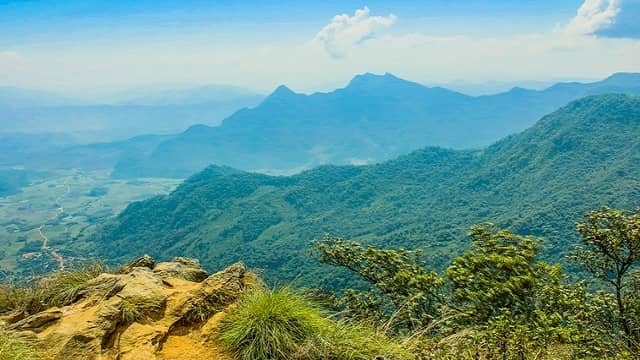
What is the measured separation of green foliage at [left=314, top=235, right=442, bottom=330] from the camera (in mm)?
12477

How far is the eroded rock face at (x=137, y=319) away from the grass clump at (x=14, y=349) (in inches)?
11.5

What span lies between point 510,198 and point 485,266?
4663 inches

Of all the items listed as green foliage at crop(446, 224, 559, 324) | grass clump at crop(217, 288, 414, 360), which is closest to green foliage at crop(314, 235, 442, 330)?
green foliage at crop(446, 224, 559, 324)

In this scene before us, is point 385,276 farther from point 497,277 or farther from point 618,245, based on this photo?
point 618,245

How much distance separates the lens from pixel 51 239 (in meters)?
151

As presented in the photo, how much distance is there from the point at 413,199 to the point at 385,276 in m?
128

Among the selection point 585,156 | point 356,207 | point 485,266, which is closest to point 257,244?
point 356,207

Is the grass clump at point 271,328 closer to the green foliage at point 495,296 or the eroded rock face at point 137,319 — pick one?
the eroded rock face at point 137,319

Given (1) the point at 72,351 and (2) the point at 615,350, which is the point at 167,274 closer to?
(1) the point at 72,351

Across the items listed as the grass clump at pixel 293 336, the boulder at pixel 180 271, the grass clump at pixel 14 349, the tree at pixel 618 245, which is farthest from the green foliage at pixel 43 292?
the tree at pixel 618 245

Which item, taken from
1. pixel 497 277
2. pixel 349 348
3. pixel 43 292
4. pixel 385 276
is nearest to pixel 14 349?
pixel 43 292

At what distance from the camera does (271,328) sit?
5211 millimetres

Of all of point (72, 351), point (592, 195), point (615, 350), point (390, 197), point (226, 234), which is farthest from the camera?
point (390, 197)

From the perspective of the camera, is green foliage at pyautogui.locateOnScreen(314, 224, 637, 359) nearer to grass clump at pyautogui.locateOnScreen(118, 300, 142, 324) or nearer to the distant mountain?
grass clump at pyautogui.locateOnScreen(118, 300, 142, 324)
